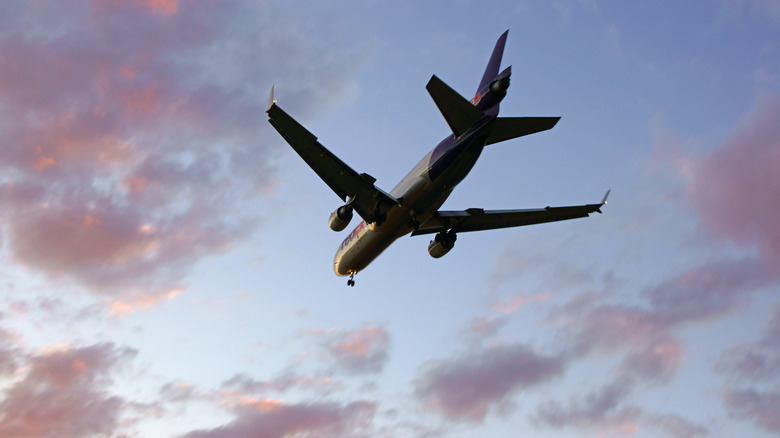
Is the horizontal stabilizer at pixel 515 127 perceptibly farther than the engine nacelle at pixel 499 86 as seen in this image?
Yes

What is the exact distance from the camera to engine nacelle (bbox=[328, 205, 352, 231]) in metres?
35.4

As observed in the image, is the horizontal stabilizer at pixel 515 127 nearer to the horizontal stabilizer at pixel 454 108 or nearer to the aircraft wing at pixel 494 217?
the horizontal stabilizer at pixel 454 108

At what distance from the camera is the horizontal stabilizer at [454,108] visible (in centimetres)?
3009

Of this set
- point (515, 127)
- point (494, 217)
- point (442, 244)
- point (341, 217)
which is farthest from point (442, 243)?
point (515, 127)

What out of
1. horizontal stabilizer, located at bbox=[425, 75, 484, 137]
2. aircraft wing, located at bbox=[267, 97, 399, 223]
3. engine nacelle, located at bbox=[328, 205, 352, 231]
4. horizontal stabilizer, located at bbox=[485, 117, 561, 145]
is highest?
aircraft wing, located at bbox=[267, 97, 399, 223]

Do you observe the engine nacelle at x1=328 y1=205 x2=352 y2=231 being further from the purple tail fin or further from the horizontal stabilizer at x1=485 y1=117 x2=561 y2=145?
the purple tail fin

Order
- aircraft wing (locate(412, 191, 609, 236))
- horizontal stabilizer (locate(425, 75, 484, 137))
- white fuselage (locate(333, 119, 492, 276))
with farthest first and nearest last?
aircraft wing (locate(412, 191, 609, 236)) < white fuselage (locate(333, 119, 492, 276)) < horizontal stabilizer (locate(425, 75, 484, 137))

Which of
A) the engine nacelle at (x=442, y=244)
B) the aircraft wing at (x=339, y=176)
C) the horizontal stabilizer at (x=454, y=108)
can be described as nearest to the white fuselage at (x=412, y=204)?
the horizontal stabilizer at (x=454, y=108)

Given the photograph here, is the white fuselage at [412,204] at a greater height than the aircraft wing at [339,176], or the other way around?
the aircraft wing at [339,176]

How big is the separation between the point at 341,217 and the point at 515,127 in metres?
9.95

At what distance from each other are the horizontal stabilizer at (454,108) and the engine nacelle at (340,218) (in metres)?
7.06

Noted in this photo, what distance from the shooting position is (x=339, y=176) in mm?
35125

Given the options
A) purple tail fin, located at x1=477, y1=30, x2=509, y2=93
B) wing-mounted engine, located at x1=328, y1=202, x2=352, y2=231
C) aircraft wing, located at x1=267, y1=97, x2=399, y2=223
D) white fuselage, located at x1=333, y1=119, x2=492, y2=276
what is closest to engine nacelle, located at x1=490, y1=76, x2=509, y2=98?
white fuselage, located at x1=333, y1=119, x2=492, y2=276

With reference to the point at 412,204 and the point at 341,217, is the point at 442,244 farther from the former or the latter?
the point at 341,217
